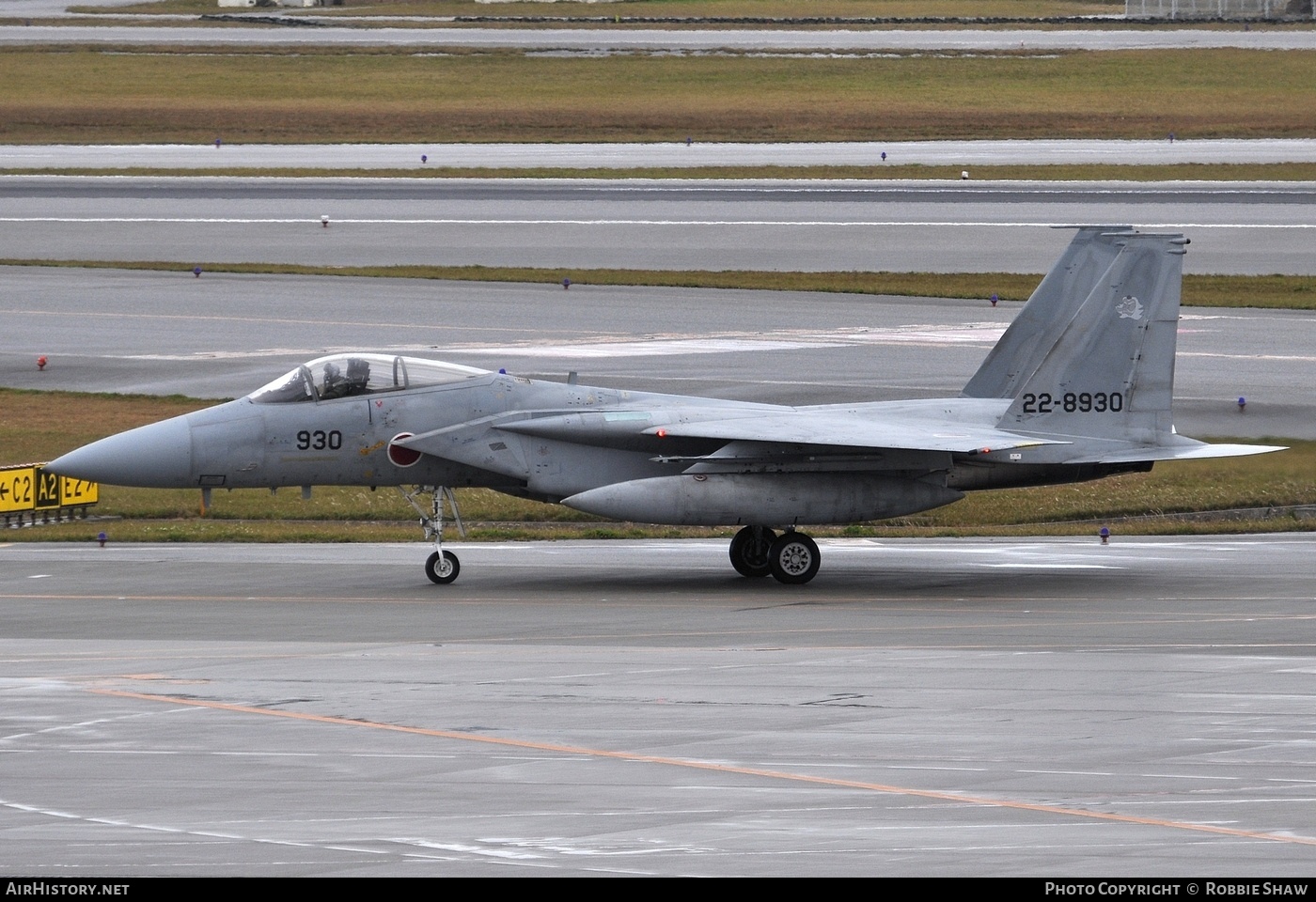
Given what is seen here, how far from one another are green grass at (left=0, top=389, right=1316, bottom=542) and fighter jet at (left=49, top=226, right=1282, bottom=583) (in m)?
4.38

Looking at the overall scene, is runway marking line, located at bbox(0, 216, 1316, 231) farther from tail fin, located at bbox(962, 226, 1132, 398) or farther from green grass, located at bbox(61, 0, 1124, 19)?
green grass, located at bbox(61, 0, 1124, 19)

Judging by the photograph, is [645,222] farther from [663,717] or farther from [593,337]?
[663,717]

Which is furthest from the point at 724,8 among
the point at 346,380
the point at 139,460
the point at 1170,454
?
the point at 139,460

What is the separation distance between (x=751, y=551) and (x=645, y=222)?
121ft

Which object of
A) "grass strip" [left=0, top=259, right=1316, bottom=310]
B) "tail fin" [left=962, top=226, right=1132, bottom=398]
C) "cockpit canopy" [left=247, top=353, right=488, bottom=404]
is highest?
"grass strip" [left=0, top=259, right=1316, bottom=310]

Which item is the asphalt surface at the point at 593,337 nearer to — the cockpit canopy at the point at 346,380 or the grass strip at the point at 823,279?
the grass strip at the point at 823,279

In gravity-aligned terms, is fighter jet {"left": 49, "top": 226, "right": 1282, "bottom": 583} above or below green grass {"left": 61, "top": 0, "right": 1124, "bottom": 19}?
below

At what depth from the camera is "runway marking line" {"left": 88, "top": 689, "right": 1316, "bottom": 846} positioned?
12148 millimetres

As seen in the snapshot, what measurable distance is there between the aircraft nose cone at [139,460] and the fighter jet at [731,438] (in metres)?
0.03

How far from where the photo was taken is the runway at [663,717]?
11.9m

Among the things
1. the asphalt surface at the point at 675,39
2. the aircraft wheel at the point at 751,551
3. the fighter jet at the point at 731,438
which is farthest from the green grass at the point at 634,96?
the aircraft wheel at the point at 751,551

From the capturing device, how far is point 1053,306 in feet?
84.4

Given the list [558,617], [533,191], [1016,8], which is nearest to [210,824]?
[558,617]

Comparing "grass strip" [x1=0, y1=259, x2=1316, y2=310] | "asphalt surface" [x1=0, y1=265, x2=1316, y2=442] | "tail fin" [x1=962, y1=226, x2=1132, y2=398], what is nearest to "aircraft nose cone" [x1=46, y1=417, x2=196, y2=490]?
"tail fin" [x1=962, y1=226, x2=1132, y2=398]
